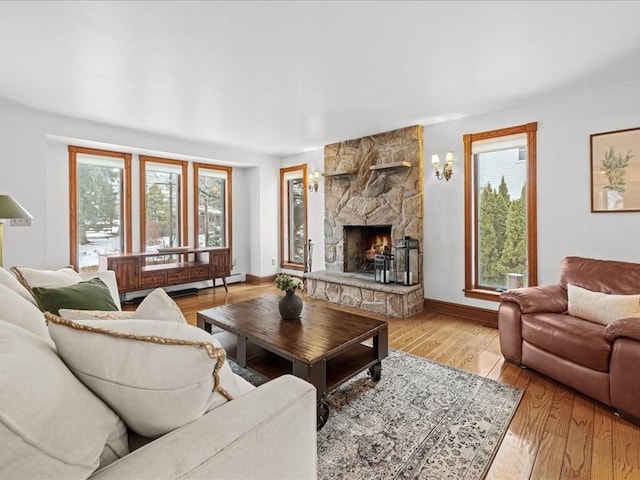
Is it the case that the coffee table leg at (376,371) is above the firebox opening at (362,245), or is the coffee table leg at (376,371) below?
below

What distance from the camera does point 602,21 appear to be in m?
2.08

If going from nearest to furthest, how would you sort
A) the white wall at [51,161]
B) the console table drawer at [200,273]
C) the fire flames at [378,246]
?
the white wall at [51,161], the fire flames at [378,246], the console table drawer at [200,273]

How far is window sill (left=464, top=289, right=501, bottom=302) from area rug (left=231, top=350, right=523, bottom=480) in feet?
5.20

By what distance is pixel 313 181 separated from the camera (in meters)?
5.57

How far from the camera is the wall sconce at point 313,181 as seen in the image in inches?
217

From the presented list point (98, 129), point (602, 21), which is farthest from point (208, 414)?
point (98, 129)

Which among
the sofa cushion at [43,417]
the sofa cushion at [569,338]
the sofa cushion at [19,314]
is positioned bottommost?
the sofa cushion at [569,338]

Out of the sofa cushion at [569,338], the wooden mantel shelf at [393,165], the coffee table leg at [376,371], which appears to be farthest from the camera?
the wooden mantel shelf at [393,165]

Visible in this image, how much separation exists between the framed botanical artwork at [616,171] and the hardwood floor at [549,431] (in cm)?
173

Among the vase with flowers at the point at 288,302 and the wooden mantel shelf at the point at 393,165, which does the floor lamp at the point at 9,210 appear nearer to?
the vase with flowers at the point at 288,302

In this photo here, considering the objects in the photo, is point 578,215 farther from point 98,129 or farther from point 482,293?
point 98,129

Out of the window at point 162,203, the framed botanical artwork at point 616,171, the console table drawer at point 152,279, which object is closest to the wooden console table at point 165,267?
the console table drawer at point 152,279

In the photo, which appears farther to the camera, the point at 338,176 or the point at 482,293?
the point at 338,176

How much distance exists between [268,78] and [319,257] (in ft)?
11.4
